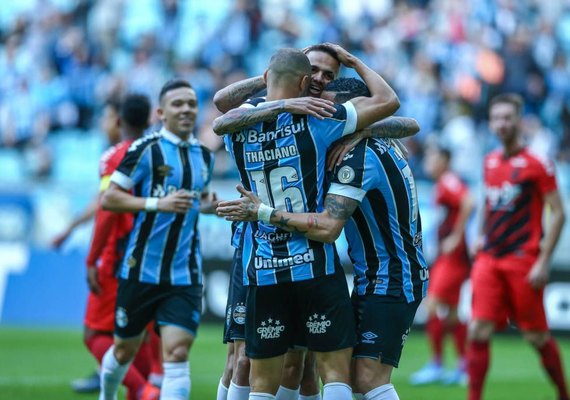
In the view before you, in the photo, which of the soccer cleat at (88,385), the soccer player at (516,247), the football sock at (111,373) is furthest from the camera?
the soccer cleat at (88,385)

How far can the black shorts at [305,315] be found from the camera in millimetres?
5965

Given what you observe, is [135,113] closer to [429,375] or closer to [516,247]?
[516,247]

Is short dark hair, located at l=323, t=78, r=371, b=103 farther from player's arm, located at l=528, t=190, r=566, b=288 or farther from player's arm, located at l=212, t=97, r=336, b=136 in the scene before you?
player's arm, located at l=528, t=190, r=566, b=288

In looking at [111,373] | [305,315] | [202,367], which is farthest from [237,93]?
[202,367]

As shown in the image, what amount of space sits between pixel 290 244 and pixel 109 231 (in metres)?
2.80

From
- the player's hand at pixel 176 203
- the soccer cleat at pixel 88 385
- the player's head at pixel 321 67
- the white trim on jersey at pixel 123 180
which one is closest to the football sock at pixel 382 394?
the player's head at pixel 321 67

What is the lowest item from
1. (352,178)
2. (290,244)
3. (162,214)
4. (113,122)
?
(290,244)

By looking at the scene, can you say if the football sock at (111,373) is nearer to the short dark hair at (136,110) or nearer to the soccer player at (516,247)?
the short dark hair at (136,110)

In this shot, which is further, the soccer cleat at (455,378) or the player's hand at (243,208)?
the soccer cleat at (455,378)

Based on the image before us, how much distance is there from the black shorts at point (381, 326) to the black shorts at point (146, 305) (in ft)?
5.96

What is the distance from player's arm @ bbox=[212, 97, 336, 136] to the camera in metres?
5.82

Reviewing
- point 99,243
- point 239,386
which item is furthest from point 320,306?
point 99,243

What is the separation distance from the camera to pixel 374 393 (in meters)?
6.08

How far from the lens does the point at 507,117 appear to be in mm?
9609
